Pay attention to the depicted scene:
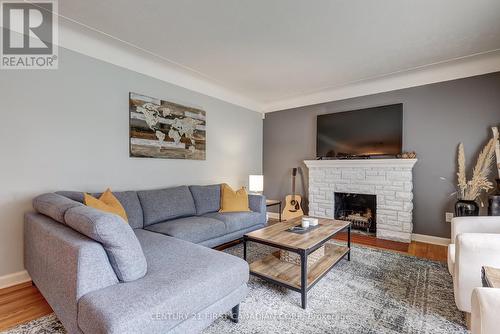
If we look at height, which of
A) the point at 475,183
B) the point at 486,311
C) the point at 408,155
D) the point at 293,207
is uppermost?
the point at 408,155

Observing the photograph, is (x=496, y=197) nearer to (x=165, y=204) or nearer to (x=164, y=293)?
(x=164, y=293)

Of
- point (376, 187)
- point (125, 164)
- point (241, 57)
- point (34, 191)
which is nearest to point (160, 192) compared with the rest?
point (125, 164)

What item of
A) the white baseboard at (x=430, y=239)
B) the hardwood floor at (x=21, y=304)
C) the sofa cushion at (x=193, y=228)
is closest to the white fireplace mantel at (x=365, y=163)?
the white baseboard at (x=430, y=239)

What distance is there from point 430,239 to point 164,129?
4.08 metres

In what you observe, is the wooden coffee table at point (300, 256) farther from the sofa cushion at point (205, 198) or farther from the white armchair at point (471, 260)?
the sofa cushion at point (205, 198)

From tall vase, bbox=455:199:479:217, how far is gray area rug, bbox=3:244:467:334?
89 cm

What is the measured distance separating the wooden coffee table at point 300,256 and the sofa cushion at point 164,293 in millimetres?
466

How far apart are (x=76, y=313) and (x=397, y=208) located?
12.6 ft

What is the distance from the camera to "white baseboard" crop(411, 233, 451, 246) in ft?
10.7

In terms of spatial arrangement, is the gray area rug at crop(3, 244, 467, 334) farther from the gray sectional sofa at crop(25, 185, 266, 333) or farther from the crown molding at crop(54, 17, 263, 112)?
the crown molding at crop(54, 17, 263, 112)

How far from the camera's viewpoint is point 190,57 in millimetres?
2971

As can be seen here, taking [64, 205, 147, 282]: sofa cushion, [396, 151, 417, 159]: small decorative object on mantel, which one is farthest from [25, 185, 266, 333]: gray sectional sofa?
[396, 151, 417, 159]: small decorative object on mantel

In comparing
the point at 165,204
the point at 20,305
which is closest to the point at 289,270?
the point at 165,204

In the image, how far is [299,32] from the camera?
2.41m
